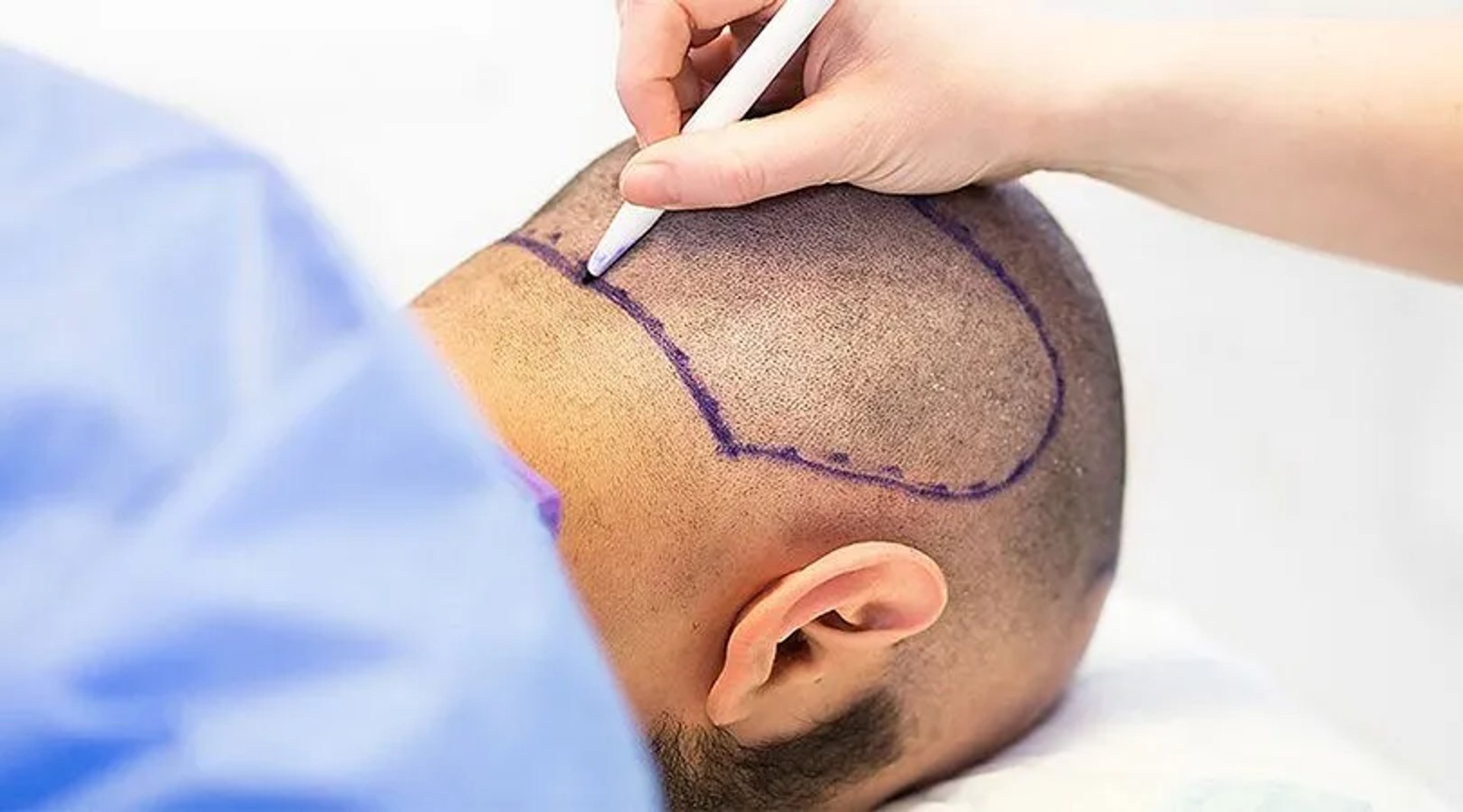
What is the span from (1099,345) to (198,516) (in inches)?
23.6

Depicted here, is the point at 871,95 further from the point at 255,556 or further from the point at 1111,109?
the point at 255,556

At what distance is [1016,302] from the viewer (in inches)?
40.7

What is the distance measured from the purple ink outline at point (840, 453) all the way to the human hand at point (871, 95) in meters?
0.03

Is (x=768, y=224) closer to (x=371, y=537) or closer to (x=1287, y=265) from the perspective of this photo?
(x=371, y=537)

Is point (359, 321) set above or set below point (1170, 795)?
above

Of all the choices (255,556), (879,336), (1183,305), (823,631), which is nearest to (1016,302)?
(879,336)

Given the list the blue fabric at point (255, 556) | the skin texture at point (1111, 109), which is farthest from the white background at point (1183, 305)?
the blue fabric at point (255, 556)

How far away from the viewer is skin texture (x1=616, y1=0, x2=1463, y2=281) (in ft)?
3.33

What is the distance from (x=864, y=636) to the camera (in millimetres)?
1013

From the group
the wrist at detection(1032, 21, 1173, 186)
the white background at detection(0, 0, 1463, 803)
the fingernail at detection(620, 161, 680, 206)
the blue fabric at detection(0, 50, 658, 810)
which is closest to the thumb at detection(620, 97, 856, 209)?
the fingernail at detection(620, 161, 680, 206)

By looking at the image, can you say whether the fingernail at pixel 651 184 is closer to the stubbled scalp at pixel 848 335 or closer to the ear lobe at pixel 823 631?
the stubbled scalp at pixel 848 335

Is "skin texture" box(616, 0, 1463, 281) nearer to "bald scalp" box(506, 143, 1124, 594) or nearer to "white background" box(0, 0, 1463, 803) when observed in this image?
"bald scalp" box(506, 143, 1124, 594)

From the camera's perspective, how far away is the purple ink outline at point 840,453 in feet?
3.20

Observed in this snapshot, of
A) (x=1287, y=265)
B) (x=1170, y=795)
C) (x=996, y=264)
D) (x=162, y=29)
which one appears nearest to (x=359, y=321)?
(x=996, y=264)
